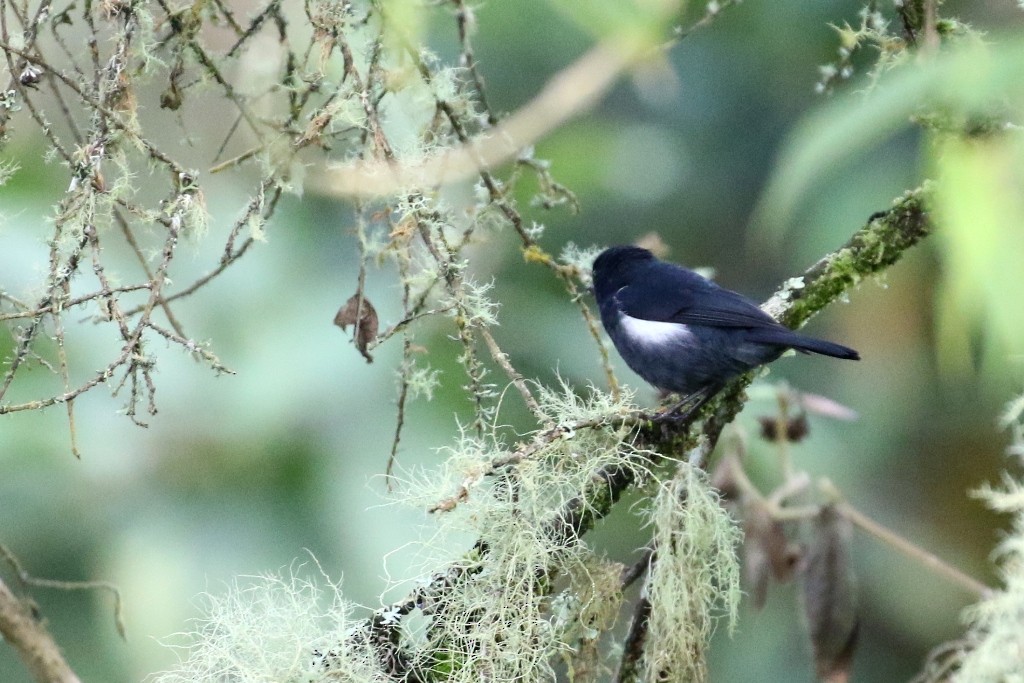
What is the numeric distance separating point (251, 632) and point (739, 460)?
167 centimetres

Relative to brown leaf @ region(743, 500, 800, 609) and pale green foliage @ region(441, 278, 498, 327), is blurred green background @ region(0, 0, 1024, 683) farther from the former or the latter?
pale green foliage @ region(441, 278, 498, 327)

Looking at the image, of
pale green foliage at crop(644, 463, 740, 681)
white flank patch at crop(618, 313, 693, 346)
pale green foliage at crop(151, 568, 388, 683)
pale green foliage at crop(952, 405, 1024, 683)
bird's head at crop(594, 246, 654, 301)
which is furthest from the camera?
bird's head at crop(594, 246, 654, 301)

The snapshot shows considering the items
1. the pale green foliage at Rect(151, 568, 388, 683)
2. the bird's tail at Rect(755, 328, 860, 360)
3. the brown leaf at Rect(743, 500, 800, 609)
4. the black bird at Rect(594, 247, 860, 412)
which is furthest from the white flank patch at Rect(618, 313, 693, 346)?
the pale green foliage at Rect(151, 568, 388, 683)

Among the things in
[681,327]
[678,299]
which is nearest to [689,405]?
[681,327]

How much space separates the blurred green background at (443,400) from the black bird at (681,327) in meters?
0.46

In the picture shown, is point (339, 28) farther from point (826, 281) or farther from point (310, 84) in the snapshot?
point (826, 281)

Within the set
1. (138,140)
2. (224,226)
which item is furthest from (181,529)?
(138,140)

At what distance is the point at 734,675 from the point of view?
468 cm

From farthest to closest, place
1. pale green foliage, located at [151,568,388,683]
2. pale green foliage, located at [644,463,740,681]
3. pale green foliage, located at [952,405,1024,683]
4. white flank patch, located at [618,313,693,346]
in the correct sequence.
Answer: white flank patch, located at [618,313,693,346] → pale green foliage, located at [644,463,740,681] → pale green foliage, located at [151,568,388,683] → pale green foliage, located at [952,405,1024,683]

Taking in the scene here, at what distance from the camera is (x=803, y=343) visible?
8.62ft

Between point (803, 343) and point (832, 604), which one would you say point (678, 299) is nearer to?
point (803, 343)

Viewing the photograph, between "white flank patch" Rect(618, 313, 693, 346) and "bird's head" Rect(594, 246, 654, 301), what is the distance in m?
0.13

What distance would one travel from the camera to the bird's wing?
117 inches

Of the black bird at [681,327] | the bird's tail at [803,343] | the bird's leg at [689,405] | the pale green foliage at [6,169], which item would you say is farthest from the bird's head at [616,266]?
the pale green foliage at [6,169]
